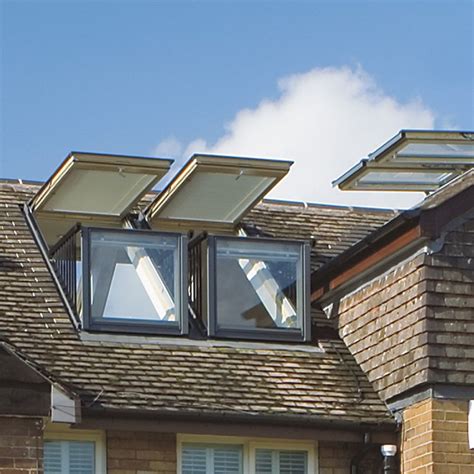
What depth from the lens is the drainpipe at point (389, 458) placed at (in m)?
16.4

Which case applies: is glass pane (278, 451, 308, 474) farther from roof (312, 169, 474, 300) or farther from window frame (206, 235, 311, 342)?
roof (312, 169, 474, 300)

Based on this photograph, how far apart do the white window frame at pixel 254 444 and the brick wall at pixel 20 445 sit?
1751 mm

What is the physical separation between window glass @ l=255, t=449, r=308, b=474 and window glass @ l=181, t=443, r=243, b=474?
8.4 inches

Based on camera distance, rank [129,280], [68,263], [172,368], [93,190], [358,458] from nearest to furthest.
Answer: [358,458]
[172,368]
[129,280]
[68,263]
[93,190]

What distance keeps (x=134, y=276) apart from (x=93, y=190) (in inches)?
54.4

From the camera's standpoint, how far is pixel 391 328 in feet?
56.5

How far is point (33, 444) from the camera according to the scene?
15664 mm

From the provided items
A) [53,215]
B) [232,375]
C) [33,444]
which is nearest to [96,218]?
[53,215]

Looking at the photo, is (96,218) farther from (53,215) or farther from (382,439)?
(382,439)

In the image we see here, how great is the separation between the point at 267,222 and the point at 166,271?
3.01 m

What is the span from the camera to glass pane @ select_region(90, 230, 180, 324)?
58.4 ft

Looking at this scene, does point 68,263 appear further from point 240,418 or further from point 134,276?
point 240,418

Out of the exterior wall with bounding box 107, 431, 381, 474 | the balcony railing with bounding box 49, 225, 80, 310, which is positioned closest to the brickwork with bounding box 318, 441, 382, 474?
the exterior wall with bounding box 107, 431, 381, 474

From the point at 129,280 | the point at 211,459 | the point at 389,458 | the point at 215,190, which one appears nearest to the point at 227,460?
the point at 211,459
